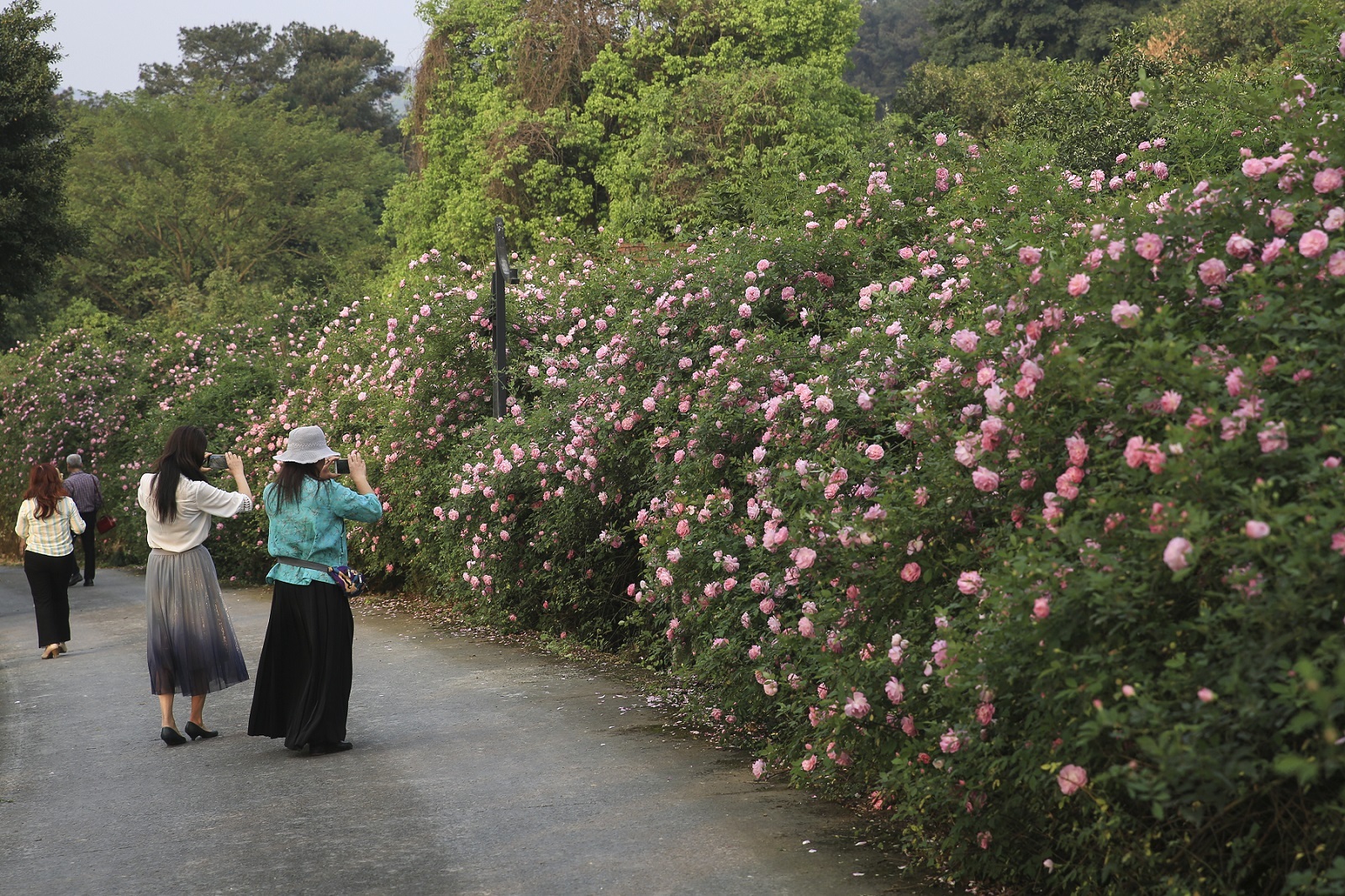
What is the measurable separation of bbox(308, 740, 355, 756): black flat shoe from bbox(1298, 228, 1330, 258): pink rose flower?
216 inches

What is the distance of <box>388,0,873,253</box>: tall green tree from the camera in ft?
105

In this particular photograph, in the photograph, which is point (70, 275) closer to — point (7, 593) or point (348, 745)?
point (7, 593)

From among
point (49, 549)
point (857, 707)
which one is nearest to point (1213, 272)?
point (857, 707)

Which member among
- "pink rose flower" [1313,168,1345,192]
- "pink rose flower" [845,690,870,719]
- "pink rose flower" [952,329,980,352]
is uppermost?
"pink rose flower" [1313,168,1345,192]

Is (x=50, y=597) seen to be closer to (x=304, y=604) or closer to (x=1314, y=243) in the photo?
(x=304, y=604)

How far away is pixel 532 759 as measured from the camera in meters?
6.89

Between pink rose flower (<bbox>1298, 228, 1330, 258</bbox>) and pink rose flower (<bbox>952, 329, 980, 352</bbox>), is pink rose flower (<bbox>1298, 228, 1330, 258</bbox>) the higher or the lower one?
the higher one

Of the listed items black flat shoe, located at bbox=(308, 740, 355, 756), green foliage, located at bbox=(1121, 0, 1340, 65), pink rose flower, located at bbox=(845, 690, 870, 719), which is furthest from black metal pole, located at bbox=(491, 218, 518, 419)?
green foliage, located at bbox=(1121, 0, 1340, 65)

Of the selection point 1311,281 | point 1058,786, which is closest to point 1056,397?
point 1311,281

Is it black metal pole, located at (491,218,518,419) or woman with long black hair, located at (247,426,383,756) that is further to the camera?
black metal pole, located at (491,218,518,419)

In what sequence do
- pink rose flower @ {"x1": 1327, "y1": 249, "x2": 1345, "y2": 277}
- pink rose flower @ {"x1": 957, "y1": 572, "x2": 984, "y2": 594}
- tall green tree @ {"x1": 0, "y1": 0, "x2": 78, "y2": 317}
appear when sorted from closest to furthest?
pink rose flower @ {"x1": 1327, "y1": 249, "x2": 1345, "y2": 277} → pink rose flower @ {"x1": 957, "y1": 572, "x2": 984, "y2": 594} → tall green tree @ {"x1": 0, "y1": 0, "x2": 78, "y2": 317}

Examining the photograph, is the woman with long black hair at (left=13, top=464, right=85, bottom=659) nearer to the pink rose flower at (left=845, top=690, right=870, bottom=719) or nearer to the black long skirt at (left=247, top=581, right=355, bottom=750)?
the black long skirt at (left=247, top=581, right=355, bottom=750)

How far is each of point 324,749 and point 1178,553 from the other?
5.31 meters

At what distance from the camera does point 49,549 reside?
41.2ft
